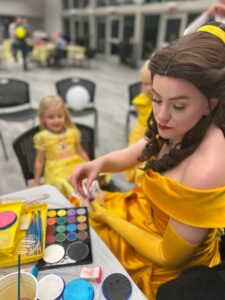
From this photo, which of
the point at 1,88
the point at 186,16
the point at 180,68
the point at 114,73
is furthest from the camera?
the point at 114,73

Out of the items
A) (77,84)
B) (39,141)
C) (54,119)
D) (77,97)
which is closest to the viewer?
(39,141)

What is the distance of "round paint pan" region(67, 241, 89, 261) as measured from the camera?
0.64 m

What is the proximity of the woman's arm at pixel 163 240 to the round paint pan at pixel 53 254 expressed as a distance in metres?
0.23

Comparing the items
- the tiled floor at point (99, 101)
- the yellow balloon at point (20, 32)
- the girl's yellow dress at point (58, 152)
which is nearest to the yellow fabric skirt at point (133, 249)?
the girl's yellow dress at point (58, 152)

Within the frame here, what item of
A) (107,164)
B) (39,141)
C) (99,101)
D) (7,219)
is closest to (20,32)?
(99,101)

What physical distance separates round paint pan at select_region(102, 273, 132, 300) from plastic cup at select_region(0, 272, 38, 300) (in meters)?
0.16

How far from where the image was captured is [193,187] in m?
0.60

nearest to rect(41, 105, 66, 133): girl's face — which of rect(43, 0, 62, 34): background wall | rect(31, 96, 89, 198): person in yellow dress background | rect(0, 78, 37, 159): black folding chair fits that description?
rect(31, 96, 89, 198): person in yellow dress background

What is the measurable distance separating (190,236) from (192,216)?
0.06 meters

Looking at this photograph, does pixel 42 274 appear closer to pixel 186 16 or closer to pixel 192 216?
pixel 192 216

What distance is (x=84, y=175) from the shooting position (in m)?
0.94

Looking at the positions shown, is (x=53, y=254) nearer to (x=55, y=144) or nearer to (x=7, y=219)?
(x=7, y=219)

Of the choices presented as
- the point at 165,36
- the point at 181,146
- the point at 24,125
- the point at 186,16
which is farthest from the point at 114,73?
the point at 181,146

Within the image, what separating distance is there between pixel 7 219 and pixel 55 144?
94 centimetres
